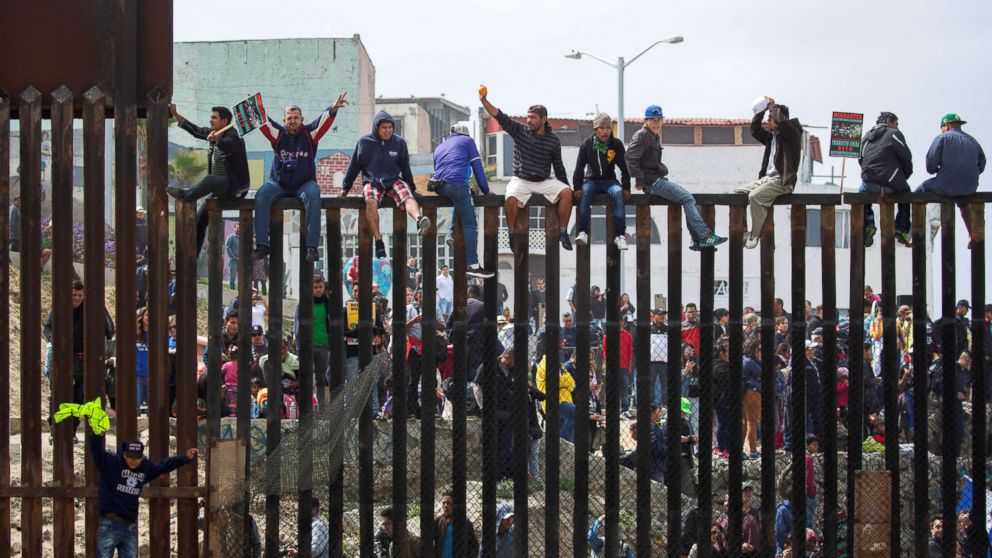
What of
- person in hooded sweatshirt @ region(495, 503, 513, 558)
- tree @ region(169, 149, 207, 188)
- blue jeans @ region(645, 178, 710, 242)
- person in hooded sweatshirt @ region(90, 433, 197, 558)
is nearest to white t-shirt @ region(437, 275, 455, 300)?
person in hooded sweatshirt @ region(495, 503, 513, 558)

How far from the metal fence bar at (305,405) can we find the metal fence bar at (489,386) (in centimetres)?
169

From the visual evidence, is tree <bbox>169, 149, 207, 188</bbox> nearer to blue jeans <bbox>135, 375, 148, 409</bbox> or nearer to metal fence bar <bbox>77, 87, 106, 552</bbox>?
blue jeans <bbox>135, 375, 148, 409</bbox>

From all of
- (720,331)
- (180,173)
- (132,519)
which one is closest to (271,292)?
(132,519)

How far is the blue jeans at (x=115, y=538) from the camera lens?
12969mm

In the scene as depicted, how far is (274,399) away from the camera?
1376cm

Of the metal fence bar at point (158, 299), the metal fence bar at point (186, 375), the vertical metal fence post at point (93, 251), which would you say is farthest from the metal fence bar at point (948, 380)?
the vertical metal fence post at point (93, 251)

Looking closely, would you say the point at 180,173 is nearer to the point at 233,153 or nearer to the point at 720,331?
the point at 720,331

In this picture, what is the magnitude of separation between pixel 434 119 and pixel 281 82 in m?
10.4

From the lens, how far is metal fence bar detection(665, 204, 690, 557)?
44.9 ft

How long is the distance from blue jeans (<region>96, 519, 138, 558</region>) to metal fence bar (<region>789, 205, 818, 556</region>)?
6401 millimetres

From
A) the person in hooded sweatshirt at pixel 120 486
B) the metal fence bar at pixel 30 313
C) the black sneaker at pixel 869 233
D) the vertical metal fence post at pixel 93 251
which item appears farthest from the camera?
the black sneaker at pixel 869 233

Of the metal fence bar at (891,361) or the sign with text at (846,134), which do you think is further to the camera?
the sign with text at (846,134)

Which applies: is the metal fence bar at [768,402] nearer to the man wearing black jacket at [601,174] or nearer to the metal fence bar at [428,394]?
the man wearing black jacket at [601,174]

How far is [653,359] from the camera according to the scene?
19.3m
